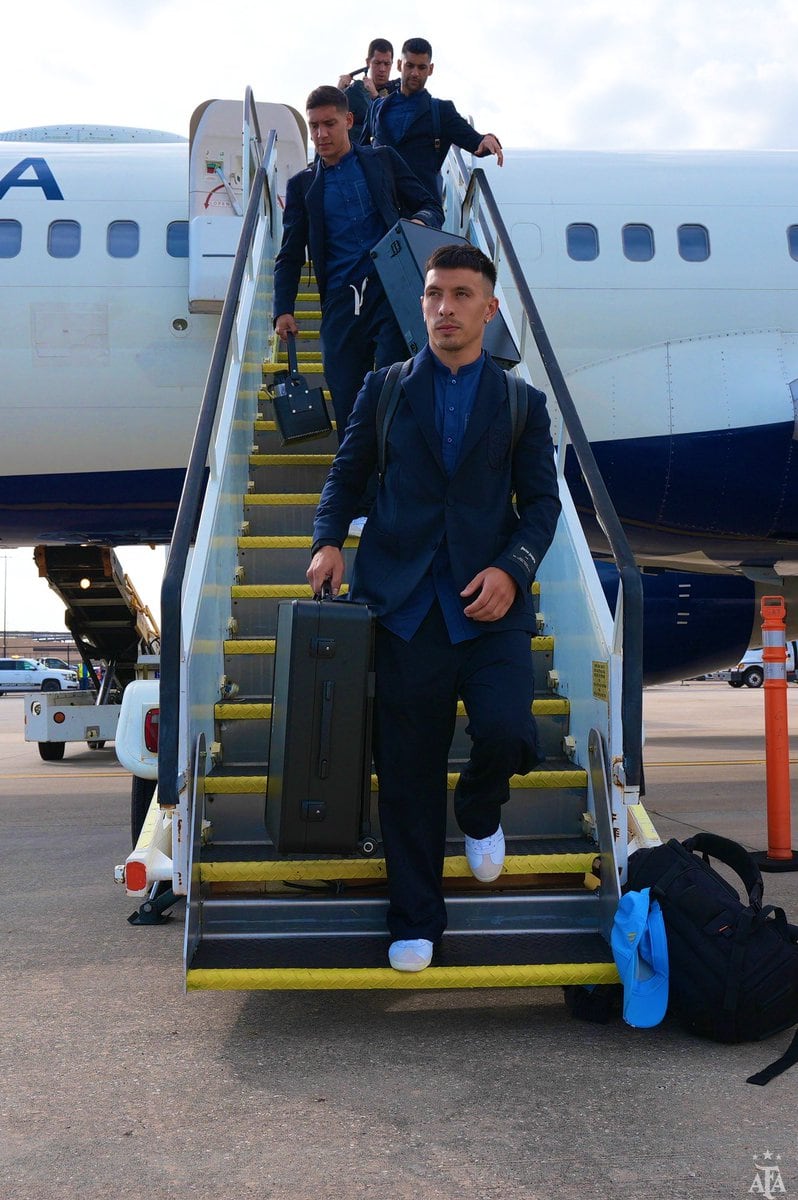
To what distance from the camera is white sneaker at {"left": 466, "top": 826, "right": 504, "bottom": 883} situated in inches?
121

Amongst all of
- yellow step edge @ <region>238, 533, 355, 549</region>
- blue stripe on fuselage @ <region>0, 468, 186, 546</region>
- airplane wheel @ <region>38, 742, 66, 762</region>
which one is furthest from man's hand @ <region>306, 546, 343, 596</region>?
airplane wheel @ <region>38, 742, 66, 762</region>

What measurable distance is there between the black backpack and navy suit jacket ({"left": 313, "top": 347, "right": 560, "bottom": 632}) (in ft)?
2.81

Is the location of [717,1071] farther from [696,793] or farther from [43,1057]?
[696,793]

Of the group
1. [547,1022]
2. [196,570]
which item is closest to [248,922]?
[547,1022]

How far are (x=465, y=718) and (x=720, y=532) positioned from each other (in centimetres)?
431

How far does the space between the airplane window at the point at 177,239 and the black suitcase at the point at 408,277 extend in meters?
3.14

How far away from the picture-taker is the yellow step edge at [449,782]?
3371 millimetres

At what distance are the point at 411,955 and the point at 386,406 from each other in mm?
1507

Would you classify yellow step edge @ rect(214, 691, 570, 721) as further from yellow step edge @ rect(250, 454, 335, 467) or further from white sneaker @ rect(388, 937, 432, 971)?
yellow step edge @ rect(250, 454, 335, 467)

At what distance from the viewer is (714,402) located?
715cm

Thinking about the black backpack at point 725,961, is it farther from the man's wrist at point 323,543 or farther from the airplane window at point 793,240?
the airplane window at point 793,240

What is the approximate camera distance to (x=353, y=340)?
474cm

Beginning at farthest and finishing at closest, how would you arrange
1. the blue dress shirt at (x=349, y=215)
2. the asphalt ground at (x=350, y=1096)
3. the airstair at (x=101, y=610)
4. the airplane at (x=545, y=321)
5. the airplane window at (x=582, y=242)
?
the airstair at (x=101, y=610)
the airplane window at (x=582, y=242)
the airplane at (x=545, y=321)
the blue dress shirt at (x=349, y=215)
the asphalt ground at (x=350, y=1096)

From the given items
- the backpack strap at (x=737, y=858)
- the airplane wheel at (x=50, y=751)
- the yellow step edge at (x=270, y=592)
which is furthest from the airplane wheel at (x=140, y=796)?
the airplane wheel at (x=50, y=751)
